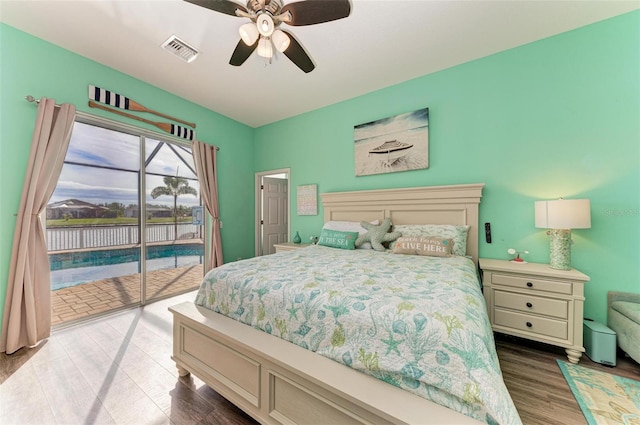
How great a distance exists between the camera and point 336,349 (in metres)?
1.13

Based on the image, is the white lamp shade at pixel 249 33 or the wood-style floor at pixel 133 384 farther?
the white lamp shade at pixel 249 33

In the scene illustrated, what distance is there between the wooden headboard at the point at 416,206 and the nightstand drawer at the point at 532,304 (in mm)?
502

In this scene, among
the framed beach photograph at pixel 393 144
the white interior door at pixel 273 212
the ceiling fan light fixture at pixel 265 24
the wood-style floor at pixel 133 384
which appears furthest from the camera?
the white interior door at pixel 273 212

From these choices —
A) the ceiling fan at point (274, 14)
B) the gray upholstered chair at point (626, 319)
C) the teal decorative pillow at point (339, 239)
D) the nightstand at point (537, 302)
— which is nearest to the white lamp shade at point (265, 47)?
the ceiling fan at point (274, 14)

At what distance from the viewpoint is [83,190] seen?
2.76 metres

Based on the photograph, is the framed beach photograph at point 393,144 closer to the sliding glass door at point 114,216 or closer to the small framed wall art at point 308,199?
the small framed wall art at point 308,199

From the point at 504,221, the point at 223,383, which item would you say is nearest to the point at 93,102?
the point at 223,383

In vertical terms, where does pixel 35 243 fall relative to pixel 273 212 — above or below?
below

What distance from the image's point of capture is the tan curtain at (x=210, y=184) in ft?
11.8

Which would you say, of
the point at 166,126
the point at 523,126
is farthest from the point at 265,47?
the point at 523,126

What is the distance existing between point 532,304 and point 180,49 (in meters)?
Answer: 4.10

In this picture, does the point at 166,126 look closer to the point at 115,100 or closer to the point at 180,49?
the point at 115,100

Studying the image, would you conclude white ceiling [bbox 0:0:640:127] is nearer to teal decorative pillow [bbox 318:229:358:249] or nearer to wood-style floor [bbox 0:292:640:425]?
teal decorative pillow [bbox 318:229:358:249]

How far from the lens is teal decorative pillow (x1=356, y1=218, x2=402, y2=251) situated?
8.90ft
